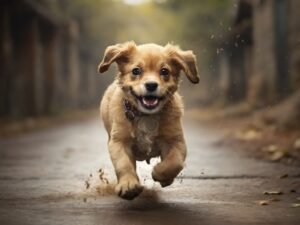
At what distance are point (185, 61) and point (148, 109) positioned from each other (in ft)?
2.33

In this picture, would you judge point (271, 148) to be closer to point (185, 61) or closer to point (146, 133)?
point (185, 61)

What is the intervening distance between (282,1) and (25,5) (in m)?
7.77

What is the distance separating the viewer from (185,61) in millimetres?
5727

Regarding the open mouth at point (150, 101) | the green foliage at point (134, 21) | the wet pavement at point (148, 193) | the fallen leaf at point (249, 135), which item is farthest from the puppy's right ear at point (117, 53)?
the green foliage at point (134, 21)

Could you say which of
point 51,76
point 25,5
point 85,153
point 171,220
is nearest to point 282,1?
point 25,5

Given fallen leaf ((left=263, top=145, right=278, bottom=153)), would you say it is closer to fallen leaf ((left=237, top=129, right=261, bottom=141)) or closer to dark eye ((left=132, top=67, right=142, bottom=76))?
fallen leaf ((left=237, top=129, right=261, bottom=141))

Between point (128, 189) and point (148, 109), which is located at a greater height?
point (148, 109)

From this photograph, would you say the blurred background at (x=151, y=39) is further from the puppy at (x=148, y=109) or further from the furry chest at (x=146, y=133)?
the furry chest at (x=146, y=133)

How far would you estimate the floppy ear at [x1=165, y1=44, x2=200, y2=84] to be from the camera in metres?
5.59

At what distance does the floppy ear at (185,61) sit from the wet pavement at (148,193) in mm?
1101

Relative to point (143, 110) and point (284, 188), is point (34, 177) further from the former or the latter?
point (284, 188)

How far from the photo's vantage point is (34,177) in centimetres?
699

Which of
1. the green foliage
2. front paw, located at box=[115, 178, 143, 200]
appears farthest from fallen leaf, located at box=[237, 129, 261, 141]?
the green foliage

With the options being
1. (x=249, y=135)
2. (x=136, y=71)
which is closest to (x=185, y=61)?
(x=136, y=71)
